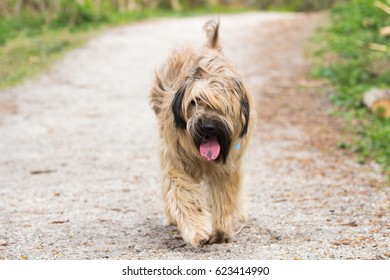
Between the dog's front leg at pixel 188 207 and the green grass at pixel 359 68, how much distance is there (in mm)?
3530

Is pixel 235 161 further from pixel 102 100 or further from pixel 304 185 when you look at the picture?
pixel 102 100

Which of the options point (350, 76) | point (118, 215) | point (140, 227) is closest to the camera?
point (140, 227)

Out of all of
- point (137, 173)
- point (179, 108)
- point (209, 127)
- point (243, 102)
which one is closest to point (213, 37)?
point (243, 102)

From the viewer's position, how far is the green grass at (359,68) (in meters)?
9.77

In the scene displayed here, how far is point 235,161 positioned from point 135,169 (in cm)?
371

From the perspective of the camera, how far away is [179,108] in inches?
211

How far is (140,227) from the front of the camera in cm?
648

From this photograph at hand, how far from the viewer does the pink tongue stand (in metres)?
Result: 5.30

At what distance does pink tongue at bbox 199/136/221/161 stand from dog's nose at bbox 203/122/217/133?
4.6 inches

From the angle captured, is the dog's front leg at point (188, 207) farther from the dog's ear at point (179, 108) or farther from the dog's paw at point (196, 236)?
the dog's ear at point (179, 108)

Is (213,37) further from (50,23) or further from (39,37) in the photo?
(50,23)

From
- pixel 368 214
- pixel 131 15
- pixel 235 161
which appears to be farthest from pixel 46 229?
pixel 131 15

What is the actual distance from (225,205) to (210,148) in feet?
2.72

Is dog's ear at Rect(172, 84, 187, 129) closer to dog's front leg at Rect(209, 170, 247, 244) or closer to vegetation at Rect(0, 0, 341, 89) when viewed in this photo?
dog's front leg at Rect(209, 170, 247, 244)
